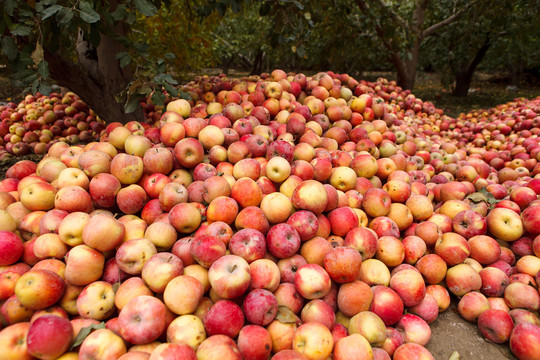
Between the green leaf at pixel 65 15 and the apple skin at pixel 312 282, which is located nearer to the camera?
the apple skin at pixel 312 282

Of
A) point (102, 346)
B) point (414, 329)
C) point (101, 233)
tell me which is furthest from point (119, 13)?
point (414, 329)

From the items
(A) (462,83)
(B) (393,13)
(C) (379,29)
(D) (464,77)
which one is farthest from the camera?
(A) (462,83)

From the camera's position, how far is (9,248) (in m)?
2.01

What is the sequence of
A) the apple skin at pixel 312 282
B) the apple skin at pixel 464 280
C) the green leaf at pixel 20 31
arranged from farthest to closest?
the green leaf at pixel 20 31 < the apple skin at pixel 464 280 < the apple skin at pixel 312 282

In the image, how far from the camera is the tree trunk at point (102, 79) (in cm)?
411

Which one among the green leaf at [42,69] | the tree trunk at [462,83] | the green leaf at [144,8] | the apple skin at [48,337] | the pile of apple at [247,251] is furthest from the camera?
the tree trunk at [462,83]

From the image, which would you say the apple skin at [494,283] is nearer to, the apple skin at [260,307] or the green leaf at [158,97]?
the apple skin at [260,307]

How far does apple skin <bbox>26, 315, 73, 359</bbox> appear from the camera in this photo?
5.09 ft

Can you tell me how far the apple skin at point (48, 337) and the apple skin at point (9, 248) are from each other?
65 cm

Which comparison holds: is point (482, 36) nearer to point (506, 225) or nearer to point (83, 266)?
point (506, 225)

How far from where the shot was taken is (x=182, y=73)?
368 inches

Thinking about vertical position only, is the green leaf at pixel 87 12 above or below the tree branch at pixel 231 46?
below

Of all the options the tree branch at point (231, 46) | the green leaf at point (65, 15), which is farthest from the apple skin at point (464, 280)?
the tree branch at point (231, 46)

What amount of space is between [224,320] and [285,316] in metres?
0.40
